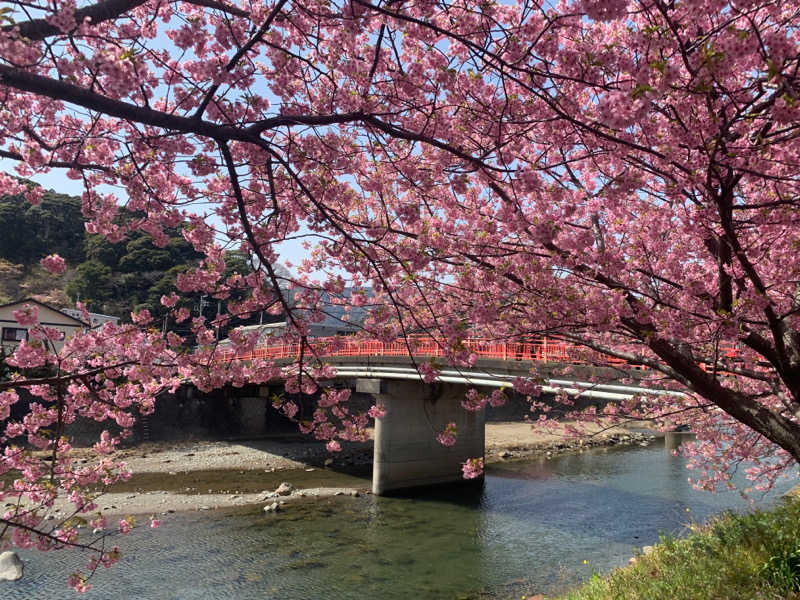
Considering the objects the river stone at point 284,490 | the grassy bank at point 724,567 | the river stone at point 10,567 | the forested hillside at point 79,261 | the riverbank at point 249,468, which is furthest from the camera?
the forested hillside at point 79,261

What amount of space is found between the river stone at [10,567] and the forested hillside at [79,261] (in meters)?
27.7

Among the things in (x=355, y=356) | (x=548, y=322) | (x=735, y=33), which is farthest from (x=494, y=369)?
(x=735, y=33)

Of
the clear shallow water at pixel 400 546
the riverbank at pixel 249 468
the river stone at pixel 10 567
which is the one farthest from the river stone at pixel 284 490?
the river stone at pixel 10 567

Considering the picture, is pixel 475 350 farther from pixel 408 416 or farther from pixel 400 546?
pixel 408 416

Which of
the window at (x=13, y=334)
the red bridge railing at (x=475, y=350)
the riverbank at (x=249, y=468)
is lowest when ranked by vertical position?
the riverbank at (x=249, y=468)

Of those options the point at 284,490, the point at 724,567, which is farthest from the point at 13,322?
the point at 724,567

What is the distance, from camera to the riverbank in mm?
16703

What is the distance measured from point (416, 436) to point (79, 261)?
1815 inches

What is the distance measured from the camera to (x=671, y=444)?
26672mm

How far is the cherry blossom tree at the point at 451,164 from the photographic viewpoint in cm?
308

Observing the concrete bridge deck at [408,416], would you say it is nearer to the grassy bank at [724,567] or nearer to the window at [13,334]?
the grassy bank at [724,567]

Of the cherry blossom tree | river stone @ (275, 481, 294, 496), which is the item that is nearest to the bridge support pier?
river stone @ (275, 481, 294, 496)

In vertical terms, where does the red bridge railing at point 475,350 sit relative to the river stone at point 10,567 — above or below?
above

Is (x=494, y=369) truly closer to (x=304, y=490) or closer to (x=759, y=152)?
(x=304, y=490)
